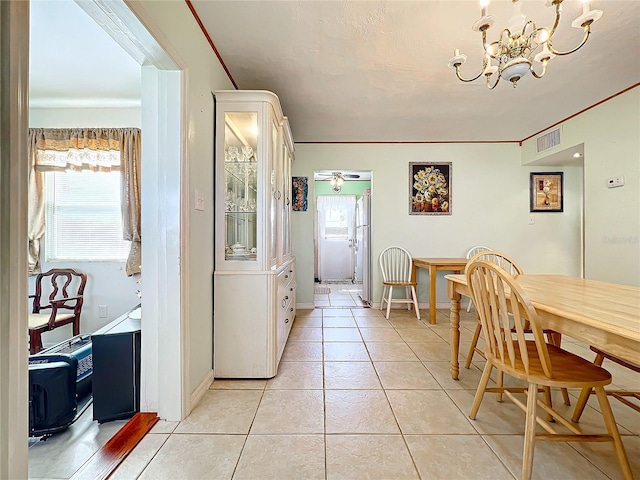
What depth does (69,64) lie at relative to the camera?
7.34 ft

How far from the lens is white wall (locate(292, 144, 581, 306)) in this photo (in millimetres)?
4086

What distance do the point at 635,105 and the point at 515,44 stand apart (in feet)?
6.56

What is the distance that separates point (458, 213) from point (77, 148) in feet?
14.5

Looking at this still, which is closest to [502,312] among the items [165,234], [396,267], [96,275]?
[165,234]

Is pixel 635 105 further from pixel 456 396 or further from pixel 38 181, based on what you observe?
pixel 38 181

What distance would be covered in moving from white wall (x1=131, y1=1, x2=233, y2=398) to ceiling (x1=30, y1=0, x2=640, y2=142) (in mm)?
192

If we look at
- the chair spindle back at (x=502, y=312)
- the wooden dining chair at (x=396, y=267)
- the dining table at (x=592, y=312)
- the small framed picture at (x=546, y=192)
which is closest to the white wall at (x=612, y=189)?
the small framed picture at (x=546, y=192)

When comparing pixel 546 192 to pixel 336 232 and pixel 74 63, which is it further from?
pixel 74 63

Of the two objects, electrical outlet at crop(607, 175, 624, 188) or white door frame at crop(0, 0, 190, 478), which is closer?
white door frame at crop(0, 0, 190, 478)

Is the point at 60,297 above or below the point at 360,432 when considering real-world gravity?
above

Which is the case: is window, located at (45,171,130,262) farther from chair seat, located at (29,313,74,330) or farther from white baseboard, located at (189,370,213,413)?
white baseboard, located at (189,370,213,413)

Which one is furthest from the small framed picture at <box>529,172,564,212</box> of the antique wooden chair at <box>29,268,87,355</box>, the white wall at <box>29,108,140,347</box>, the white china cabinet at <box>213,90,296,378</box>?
the antique wooden chair at <box>29,268,87,355</box>

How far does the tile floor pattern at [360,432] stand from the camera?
1267mm

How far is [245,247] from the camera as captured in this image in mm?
2107
